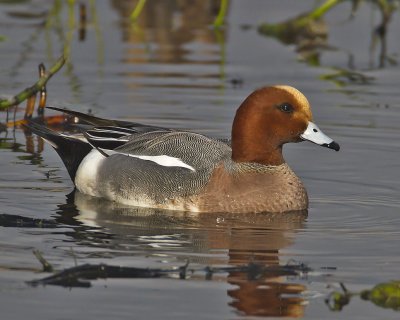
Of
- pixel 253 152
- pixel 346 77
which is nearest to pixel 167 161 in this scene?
pixel 253 152

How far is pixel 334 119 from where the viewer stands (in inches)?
450

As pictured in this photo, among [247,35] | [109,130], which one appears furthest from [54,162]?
[247,35]

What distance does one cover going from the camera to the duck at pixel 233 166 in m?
8.70

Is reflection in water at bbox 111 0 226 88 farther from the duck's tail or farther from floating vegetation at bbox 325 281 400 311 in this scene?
floating vegetation at bbox 325 281 400 311

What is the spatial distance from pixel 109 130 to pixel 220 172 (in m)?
1.11

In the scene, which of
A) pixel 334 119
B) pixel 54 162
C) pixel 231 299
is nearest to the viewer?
pixel 231 299

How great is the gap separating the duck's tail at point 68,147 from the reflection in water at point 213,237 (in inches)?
12.1

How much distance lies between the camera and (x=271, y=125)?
8812mm

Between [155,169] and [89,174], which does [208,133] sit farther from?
[155,169]

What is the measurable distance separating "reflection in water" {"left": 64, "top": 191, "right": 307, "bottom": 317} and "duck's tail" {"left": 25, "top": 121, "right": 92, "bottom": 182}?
31 centimetres

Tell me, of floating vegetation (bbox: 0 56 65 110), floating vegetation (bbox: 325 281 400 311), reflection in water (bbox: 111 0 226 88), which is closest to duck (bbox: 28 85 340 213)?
floating vegetation (bbox: 0 56 65 110)

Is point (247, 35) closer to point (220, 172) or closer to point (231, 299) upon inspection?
point (220, 172)

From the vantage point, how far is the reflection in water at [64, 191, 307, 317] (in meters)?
6.41

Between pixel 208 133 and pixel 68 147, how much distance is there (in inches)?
66.7
